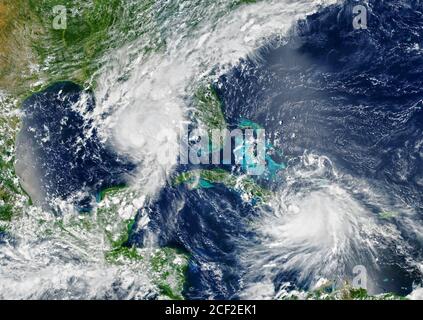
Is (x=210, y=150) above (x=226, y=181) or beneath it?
above

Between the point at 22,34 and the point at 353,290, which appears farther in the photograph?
the point at 22,34

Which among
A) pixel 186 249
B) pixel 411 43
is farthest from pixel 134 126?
pixel 411 43

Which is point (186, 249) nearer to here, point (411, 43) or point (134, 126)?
point (134, 126)

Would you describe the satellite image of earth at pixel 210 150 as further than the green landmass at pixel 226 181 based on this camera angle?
No

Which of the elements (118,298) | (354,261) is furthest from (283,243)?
(118,298)

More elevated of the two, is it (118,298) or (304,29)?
(304,29)

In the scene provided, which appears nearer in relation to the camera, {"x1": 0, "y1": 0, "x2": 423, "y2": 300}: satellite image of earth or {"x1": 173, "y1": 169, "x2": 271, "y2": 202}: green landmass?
{"x1": 0, "y1": 0, "x2": 423, "y2": 300}: satellite image of earth

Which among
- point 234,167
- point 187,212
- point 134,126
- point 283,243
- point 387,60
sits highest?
point 387,60
